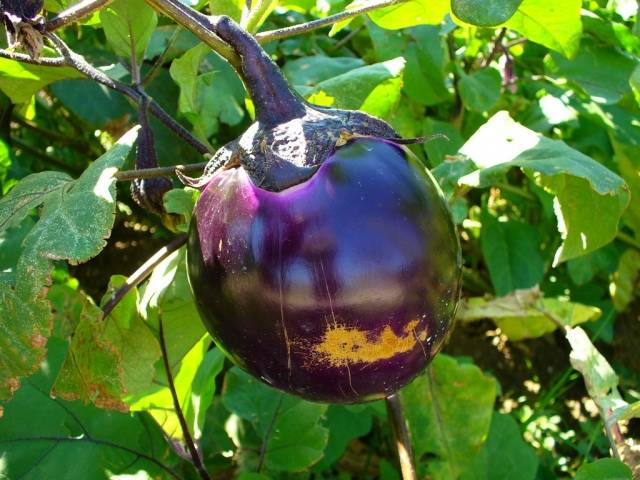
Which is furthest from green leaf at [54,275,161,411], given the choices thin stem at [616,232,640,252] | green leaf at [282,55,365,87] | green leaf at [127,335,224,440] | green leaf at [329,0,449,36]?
thin stem at [616,232,640,252]

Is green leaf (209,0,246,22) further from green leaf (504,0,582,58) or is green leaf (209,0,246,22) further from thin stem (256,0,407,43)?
green leaf (504,0,582,58)

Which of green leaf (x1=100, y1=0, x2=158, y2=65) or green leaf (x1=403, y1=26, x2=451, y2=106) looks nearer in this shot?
green leaf (x1=100, y1=0, x2=158, y2=65)

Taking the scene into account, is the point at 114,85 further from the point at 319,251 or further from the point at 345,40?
the point at 345,40

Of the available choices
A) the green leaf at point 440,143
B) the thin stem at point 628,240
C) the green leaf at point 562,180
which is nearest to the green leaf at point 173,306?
the green leaf at point 562,180

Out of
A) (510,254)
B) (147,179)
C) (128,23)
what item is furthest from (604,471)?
(510,254)

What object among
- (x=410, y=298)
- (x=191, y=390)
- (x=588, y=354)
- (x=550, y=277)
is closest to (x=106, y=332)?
(x=191, y=390)

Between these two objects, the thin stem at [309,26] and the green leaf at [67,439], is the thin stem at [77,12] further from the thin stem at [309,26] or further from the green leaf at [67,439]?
the green leaf at [67,439]

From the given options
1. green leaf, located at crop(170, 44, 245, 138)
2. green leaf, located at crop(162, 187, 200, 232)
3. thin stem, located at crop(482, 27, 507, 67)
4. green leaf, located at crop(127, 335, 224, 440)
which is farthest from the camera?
thin stem, located at crop(482, 27, 507, 67)

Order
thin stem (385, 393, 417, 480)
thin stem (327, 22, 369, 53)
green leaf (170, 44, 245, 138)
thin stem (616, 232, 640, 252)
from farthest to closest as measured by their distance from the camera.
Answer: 1. thin stem (616, 232, 640, 252)
2. thin stem (327, 22, 369, 53)
3. green leaf (170, 44, 245, 138)
4. thin stem (385, 393, 417, 480)
